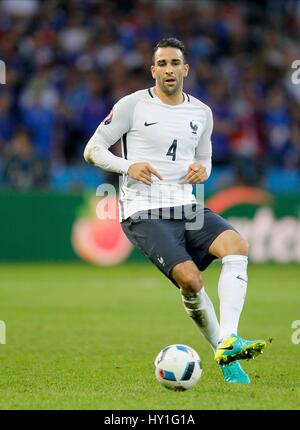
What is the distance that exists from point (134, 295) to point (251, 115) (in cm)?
617

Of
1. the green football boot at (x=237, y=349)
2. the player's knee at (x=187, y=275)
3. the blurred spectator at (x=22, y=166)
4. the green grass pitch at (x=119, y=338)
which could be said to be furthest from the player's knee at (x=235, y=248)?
the blurred spectator at (x=22, y=166)

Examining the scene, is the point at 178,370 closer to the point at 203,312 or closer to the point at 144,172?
the point at 203,312

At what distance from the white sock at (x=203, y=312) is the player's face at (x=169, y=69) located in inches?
58.2

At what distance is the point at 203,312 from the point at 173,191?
0.88 metres

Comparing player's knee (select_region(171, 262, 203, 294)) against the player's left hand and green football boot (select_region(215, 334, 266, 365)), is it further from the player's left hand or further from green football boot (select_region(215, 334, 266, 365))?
the player's left hand

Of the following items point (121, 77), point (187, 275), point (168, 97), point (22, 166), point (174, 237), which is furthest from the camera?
point (121, 77)

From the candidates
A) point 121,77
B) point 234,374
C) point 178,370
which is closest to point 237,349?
point 178,370

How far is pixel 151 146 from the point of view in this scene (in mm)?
7316

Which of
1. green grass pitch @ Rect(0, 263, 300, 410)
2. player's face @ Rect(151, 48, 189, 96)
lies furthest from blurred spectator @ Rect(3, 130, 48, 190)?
player's face @ Rect(151, 48, 189, 96)

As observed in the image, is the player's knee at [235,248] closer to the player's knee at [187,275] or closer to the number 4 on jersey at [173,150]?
the player's knee at [187,275]

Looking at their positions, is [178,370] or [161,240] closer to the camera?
[178,370]

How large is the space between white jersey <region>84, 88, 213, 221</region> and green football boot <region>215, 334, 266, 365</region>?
1.21m

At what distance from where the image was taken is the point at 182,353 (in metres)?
6.53

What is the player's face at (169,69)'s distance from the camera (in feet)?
23.9
